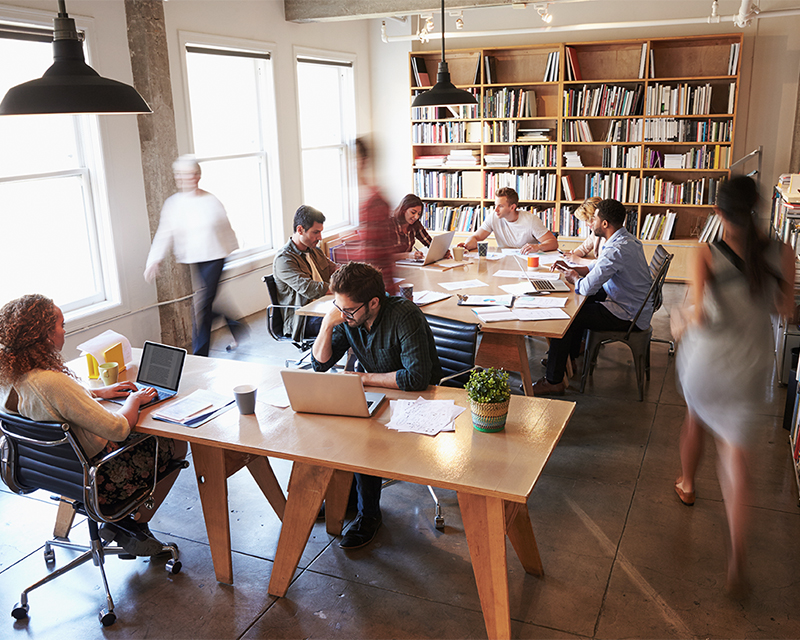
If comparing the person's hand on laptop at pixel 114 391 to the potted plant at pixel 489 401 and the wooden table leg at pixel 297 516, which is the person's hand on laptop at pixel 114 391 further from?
the potted plant at pixel 489 401

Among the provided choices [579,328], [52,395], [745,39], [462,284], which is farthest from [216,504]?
[745,39]

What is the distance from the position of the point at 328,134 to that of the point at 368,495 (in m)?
6.08

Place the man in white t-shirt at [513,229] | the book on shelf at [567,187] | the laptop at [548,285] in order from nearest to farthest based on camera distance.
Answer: the laptop at [548,285]
the man in white t-shirt at [513,229]
the book on shelf at [567,187]

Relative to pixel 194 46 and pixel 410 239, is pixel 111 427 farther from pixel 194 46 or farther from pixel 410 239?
pixel 194 46

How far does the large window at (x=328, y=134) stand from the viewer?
7.84 m

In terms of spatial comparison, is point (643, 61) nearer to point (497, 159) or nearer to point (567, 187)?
point (567, 187)

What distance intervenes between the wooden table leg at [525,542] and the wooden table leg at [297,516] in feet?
2.44

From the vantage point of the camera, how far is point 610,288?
14.7 feet

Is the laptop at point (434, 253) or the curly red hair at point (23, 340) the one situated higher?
the curly red hair at point (23, 340)

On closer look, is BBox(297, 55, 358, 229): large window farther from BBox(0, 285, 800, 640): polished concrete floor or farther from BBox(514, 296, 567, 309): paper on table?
BBox(0, 285, 800, 640): polished concrete floor

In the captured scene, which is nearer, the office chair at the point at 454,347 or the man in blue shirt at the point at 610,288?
the office chair at the point at 454,347

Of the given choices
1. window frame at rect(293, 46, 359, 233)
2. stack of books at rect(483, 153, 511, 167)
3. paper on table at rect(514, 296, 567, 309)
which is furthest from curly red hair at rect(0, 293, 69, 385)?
stack of books at rect(483, 153, 511, 167)

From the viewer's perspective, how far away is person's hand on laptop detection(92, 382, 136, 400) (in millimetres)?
2906

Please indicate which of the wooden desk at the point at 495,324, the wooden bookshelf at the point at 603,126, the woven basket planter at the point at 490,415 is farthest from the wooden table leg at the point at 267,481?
the wooden bookshelf at the point at 603,126
